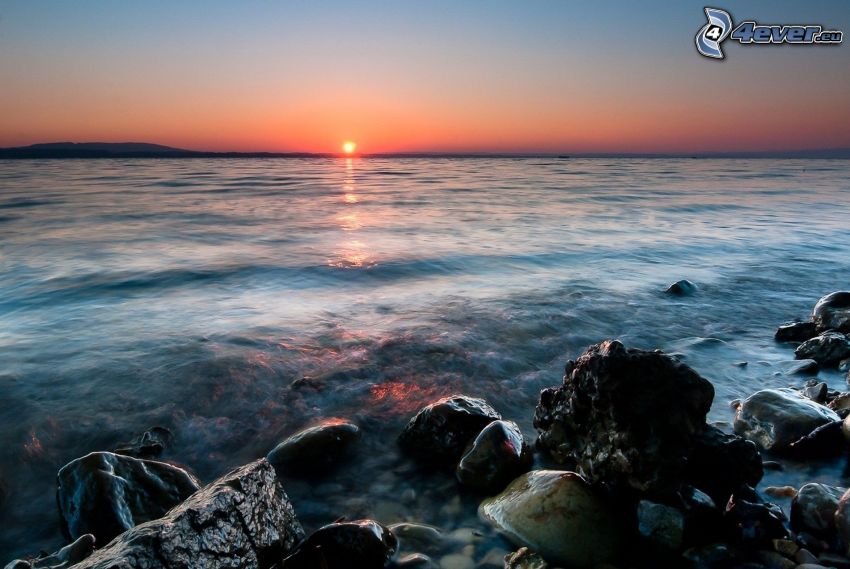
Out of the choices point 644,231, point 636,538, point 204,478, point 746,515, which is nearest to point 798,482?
point 746,515

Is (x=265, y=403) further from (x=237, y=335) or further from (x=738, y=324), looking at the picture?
(x=738, y=324)

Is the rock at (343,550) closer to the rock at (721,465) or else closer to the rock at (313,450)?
the rock at (313,450)

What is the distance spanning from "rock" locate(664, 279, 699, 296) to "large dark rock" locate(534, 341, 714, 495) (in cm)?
680

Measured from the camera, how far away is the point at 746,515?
3008 millimetres

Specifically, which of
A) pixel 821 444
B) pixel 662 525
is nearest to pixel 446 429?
pixel 662 525

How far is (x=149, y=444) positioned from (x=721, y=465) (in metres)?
4.26

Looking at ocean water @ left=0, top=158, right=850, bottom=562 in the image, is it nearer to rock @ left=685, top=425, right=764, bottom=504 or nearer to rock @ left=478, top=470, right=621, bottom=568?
rock @ left=478, top=470, right=621, bottom=568

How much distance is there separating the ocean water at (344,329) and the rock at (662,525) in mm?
940

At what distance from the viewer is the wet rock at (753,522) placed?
9.60 ft

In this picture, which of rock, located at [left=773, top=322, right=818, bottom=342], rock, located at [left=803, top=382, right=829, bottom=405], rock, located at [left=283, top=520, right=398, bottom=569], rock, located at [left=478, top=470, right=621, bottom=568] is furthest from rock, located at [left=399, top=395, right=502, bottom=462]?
rock, located at [left=773, top=322, right=818, bottom=342]

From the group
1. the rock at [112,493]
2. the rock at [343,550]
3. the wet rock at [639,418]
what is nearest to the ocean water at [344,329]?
the rock at [112,493]

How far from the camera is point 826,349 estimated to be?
592 cm

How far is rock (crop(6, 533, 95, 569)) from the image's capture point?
9.37 ft

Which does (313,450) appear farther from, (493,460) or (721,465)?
(721,465)
